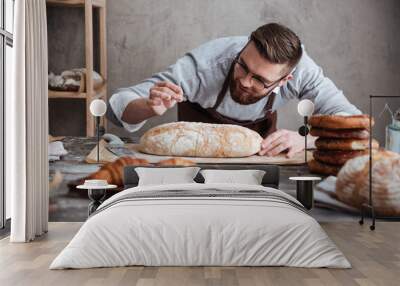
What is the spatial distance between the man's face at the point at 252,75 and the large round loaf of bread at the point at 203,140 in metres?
0.38

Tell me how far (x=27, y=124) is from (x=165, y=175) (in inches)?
61.5

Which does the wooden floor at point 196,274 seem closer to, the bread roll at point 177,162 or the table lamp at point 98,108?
the bread roll at point 177,162

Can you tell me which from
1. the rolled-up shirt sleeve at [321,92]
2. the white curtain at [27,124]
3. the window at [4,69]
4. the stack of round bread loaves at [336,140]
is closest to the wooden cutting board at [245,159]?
the stack of round bread loaves at [336,140]

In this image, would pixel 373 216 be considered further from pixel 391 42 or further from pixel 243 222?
pixel 243 222

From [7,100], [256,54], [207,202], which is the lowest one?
[207,202]

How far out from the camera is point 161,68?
7.26 metres

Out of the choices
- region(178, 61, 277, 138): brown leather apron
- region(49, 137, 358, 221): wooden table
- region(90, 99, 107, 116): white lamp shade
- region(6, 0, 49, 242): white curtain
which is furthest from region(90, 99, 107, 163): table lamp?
region(6, 0, 49, 242): white curtain

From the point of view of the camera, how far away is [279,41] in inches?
283

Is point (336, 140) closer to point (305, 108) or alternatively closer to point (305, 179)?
point (305, 108)

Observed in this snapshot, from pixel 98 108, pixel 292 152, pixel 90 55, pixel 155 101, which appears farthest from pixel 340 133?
pixel 90 55

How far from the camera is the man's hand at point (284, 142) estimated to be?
7.10 metres

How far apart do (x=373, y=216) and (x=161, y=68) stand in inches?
112

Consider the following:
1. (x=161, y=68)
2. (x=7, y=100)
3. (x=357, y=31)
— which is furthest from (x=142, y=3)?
(x=357, y=31)

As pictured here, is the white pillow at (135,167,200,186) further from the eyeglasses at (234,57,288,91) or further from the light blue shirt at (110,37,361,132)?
the eyeglasses at (234,57,288,91)
